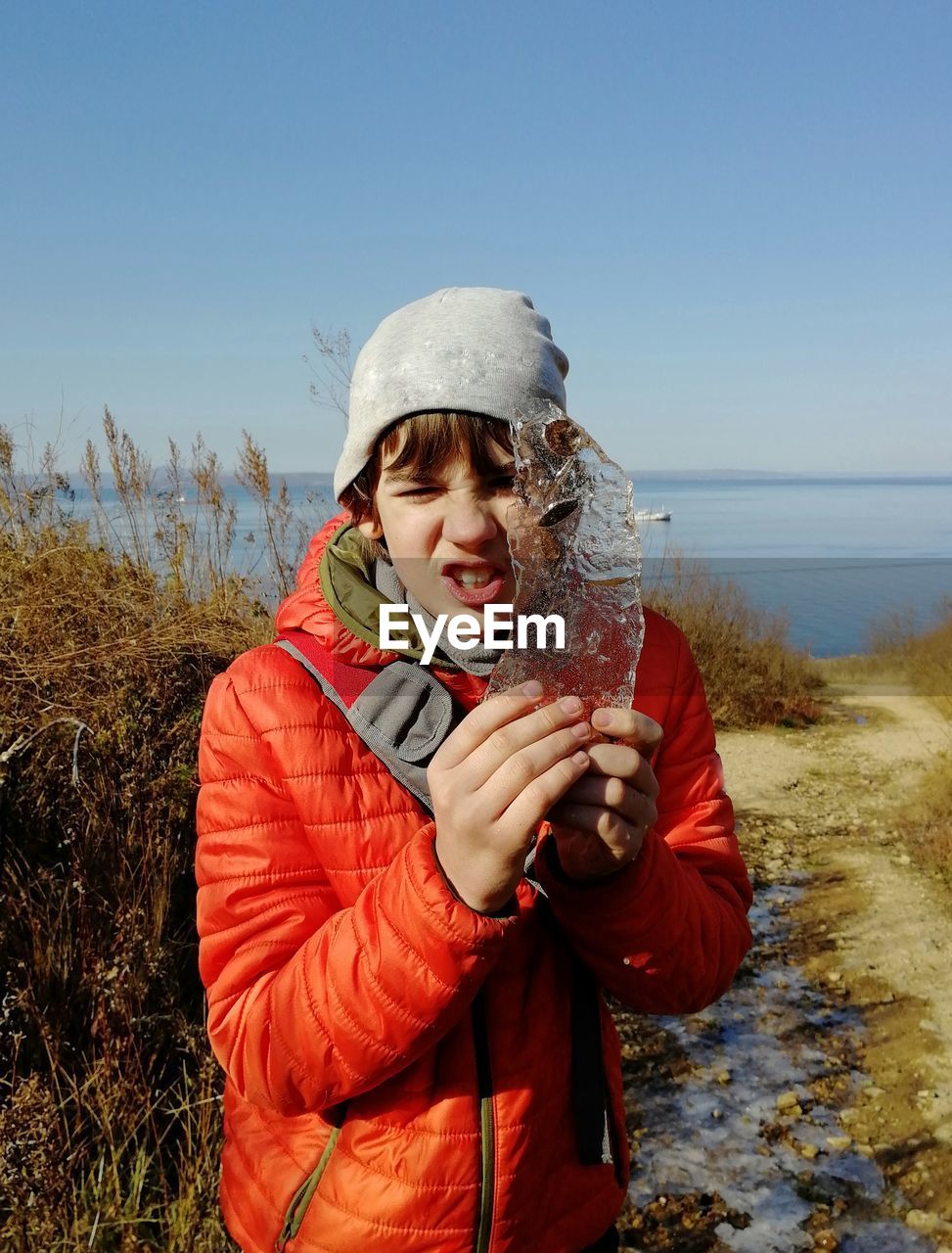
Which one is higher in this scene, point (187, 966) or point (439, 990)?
point (439, 990)

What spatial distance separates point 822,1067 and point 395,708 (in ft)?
12.7

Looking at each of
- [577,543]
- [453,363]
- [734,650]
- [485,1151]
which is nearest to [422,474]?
[453,363]

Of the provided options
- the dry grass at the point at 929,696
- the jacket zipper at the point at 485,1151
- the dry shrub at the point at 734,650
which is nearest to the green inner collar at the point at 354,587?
the jacket zipper at the point at 485,1151

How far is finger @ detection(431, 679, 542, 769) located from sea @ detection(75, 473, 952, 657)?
1594 mm

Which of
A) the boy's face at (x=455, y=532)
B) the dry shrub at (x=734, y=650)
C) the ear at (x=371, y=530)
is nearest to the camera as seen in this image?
the boy's face at (x=455, y=532)

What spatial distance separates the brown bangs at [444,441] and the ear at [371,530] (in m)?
0.16

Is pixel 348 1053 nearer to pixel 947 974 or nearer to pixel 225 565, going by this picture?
pixel 225 565

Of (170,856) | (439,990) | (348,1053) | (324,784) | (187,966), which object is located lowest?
(187,966)

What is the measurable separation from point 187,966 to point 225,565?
269 centimetres

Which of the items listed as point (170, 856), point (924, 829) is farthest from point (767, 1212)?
point (924, 829)

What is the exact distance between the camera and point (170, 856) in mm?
3281

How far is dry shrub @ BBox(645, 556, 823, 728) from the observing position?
1090 centimetres

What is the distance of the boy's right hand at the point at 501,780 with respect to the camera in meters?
0.94

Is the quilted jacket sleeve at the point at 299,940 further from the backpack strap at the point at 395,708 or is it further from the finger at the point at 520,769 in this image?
the finger at the point at 520,769
